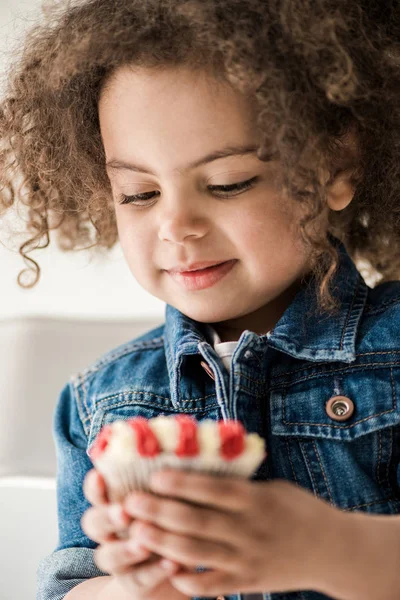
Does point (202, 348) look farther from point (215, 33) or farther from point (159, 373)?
point (215, 33)

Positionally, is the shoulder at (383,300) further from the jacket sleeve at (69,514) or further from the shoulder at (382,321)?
the jacket sleeve at (69,514)

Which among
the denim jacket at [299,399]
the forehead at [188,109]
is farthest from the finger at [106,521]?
the forehead at [188,109]

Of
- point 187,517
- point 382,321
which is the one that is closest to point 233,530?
point 187,517

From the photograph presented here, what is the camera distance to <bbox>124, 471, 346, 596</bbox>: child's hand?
0.60m

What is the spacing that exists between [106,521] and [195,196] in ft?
1.24

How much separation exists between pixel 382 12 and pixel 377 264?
0.38 m

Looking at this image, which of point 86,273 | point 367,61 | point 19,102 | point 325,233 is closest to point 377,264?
point 325,233

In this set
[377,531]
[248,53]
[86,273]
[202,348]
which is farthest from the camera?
[86,273]

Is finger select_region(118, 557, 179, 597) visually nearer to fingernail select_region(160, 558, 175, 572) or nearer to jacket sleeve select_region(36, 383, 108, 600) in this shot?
fingernail select_region(160, 558, 175, 572)

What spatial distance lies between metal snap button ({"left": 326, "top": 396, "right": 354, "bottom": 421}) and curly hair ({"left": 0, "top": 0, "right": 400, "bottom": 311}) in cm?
13

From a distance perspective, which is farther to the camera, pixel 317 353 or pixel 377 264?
pixel 377 264

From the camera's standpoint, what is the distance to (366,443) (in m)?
0.91

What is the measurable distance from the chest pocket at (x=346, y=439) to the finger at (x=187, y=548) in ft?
1.02

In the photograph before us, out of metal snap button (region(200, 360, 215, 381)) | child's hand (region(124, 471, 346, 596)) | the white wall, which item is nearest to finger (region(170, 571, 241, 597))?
child's hand (region(124, 471, 346, 596))
